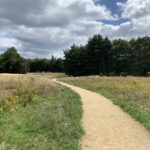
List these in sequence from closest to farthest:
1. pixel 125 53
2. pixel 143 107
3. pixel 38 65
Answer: pixel 143 107 < pixel 125 53 < pixel 38 65

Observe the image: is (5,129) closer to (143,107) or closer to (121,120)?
(121,120)

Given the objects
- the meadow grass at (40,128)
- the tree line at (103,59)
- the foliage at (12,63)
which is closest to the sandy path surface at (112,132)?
the meadow grass at (40,128)

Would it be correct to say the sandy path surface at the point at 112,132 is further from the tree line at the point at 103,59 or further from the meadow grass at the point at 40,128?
the tree line at the point at 103,59

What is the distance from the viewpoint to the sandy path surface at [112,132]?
9.36m

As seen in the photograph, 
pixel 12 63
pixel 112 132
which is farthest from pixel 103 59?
pixel 112 132

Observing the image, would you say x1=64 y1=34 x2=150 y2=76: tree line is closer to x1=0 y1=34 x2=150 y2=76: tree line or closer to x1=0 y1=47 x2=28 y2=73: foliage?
x1=0 y1=34 x2=150 y2=76: tree line

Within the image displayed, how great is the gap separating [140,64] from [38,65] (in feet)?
135

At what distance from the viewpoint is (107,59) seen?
69.4 m

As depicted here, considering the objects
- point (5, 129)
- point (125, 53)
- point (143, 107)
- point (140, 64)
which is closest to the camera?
point (5, 129)

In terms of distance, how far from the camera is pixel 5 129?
34.6 ft

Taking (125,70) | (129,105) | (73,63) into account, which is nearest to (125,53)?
(125,70)

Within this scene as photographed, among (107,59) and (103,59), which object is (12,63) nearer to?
(103,59)

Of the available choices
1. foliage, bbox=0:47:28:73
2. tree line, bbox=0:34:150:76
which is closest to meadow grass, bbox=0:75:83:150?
tree line, bbox=0:34:150:76

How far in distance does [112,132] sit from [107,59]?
5889cm
